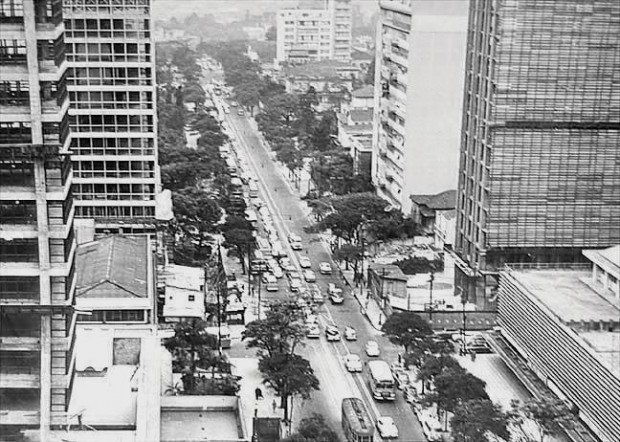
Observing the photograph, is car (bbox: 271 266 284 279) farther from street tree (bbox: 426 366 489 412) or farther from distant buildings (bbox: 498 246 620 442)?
street tree (bbox: 426 366 489 412)

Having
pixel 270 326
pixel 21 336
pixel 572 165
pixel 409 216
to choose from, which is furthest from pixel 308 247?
pixel 21 336

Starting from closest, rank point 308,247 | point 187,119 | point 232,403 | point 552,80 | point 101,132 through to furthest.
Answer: point 232,403
point 101,132
point 552,80
point 308,247
point 187,119

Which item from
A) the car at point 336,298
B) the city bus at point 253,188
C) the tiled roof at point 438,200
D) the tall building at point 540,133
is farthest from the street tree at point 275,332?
the city bus at point 253,188

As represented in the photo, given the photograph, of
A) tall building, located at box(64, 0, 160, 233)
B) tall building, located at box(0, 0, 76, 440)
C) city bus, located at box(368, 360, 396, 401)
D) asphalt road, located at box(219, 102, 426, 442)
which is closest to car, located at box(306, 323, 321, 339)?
asphalt road, located at box(219, 102, 426, 442)

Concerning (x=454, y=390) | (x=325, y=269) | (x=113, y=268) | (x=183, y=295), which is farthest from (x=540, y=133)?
(x=113, y=268)

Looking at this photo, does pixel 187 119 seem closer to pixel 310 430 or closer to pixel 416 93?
pixel 416 93

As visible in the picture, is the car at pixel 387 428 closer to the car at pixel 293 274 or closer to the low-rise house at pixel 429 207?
the car at pixel 293 274

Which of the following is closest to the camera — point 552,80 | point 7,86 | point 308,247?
point 7,86

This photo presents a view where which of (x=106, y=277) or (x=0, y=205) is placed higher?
(x=0, y=205)
